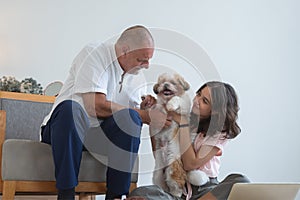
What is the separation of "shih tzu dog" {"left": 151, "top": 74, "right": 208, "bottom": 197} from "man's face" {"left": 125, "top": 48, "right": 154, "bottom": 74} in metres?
0.16

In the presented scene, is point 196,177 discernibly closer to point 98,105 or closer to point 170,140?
point 170,140

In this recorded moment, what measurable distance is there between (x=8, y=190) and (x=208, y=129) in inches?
33.3

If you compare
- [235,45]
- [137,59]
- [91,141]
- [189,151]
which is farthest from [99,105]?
[235,45]

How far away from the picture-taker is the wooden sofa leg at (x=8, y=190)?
188 centimetres

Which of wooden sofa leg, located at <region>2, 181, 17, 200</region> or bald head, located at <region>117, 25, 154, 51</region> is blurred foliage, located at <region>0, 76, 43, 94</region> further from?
wooden sofa leg, located at <region>2, 181, 17, 200</region>

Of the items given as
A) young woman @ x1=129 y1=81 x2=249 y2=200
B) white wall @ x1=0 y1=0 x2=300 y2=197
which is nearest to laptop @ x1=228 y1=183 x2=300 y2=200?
young woman @ x1=129 y1=81 x2=249 y2=200

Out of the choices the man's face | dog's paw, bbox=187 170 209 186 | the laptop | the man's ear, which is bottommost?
dog's paw, bbox=187 170 209 186

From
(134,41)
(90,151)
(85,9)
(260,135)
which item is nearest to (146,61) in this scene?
(134,41)

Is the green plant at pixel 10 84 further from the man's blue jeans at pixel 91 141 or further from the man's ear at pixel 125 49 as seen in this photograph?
the man's ear at pixel 125 49

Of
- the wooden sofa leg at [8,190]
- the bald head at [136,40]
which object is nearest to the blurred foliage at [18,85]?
the bald head at [136,40]

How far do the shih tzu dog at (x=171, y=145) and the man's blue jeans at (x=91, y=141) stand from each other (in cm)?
12

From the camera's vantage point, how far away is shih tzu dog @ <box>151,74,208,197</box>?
1984 millimetres

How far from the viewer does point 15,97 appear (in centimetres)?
249

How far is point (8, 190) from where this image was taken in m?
1.88
